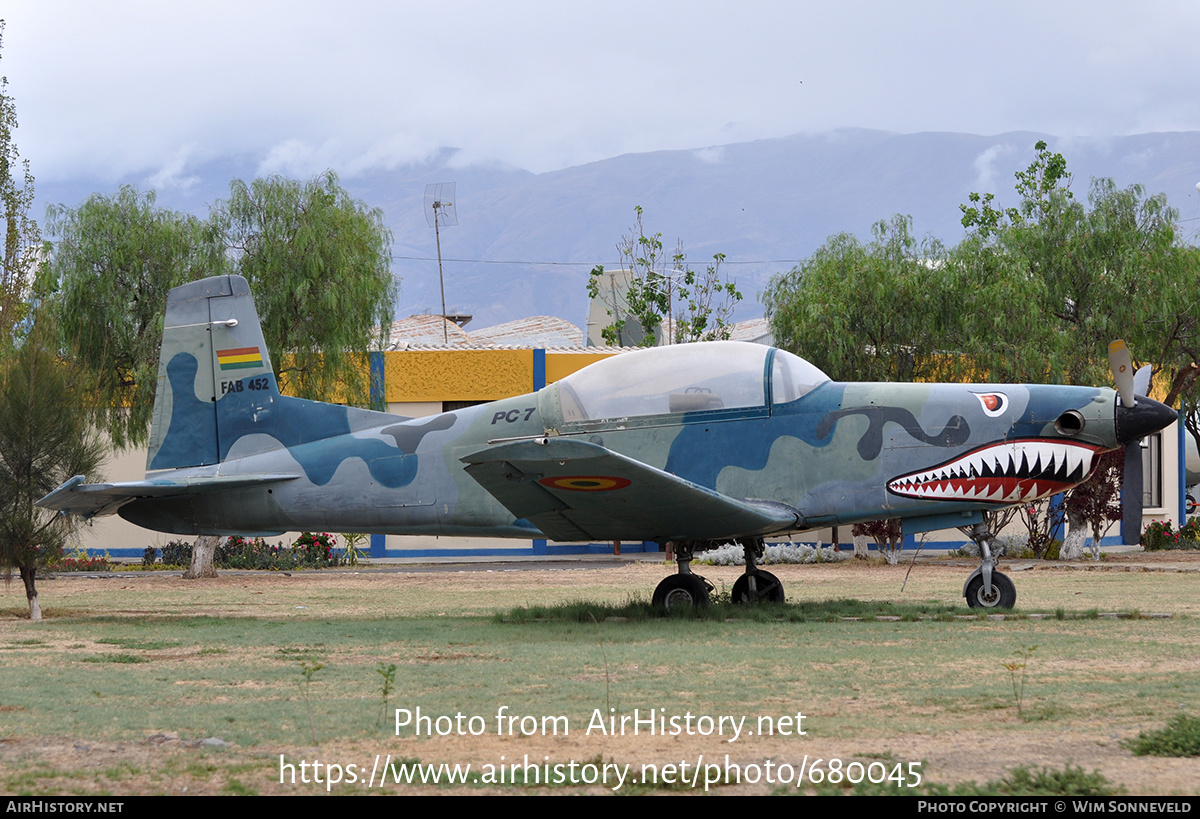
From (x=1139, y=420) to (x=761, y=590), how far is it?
4.20 m

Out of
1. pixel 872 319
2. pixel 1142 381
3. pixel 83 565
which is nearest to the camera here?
pixel 1142 381

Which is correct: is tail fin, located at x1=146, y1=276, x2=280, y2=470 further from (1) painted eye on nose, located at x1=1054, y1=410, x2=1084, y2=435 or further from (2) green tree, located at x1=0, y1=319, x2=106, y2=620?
(1) painted eye on nose, located at x1=1054, y1=410, x2=1084, y2=435

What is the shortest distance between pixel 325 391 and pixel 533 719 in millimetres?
19136

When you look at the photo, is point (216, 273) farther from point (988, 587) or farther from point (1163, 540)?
point (1163, 540)

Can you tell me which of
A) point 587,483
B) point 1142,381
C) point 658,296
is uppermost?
point 658,296

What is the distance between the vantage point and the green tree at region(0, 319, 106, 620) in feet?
39.9

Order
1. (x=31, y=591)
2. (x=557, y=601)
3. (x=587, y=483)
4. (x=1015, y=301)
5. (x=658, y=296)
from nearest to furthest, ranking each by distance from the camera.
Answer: (x=587, y=483) < (x=31, y=591) < (x=557, y=601) < (x=1015, y=301) < (x=658, y=296)

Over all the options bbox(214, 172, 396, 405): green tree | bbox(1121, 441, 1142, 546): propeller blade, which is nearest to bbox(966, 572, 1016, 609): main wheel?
bbox(1121, 441, 1142, 546): propeller blade

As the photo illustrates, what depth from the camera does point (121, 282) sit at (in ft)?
75.1

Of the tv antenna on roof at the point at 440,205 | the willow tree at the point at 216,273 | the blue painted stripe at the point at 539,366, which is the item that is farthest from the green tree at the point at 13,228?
the tv antenna on roof at the point at 440,205

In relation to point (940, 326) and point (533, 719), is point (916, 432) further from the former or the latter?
point (940, 326)

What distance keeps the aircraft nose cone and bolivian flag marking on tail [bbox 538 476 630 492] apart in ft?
15.3

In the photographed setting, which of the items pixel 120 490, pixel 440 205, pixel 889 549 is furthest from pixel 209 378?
pixel 440 205
